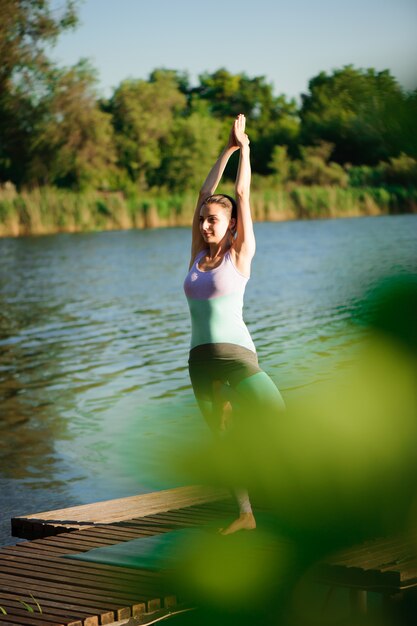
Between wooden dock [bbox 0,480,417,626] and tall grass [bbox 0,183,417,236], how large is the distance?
29.8 m

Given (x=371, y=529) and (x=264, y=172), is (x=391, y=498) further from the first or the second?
(x=264, y=172)

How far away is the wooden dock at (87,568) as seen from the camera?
290 centimetres

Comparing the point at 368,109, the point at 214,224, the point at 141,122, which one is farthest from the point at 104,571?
the point at 141,122

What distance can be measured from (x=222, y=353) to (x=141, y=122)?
57.5 m

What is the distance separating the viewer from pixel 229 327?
3.12 meters

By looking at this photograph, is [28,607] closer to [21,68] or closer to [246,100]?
[21,68]

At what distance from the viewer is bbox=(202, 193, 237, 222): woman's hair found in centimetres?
336

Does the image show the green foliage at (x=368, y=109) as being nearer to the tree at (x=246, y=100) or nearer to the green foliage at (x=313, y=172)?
the green foliage at (x=313, y=172)

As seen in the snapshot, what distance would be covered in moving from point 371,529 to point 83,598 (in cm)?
194

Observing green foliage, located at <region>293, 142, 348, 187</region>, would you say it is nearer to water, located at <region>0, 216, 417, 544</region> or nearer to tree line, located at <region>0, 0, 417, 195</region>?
tree line, located at <region>0, 0, 417, 195</region>

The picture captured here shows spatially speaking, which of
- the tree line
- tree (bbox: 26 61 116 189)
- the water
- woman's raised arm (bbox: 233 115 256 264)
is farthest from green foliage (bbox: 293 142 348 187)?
woman's raised arm (bbox: 233 115 256 264)

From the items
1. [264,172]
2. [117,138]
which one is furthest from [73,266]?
[264,172]

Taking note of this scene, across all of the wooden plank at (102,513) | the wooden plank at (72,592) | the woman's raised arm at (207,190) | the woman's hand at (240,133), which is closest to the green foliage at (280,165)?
the wooden plank at (102,513)

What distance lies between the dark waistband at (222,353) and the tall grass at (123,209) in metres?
30.7
